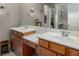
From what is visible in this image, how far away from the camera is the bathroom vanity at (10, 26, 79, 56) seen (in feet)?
5.90

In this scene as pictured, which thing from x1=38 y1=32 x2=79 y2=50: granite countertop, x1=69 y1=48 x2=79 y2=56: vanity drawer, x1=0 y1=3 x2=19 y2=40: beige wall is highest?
x1=0 y1=3 x2=19 y2=40: beige wall

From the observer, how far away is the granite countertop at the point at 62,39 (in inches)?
65.5

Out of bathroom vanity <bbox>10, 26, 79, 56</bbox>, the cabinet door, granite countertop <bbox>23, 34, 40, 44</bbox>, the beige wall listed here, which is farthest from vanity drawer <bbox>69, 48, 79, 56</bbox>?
the beige wall

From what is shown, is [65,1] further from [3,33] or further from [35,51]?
[3,33]

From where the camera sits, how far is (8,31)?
1890 mm

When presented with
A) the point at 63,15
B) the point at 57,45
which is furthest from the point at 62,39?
the point at 63,15

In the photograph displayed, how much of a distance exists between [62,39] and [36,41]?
16.1 inches

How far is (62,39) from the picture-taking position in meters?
1.80

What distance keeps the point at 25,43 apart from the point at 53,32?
476mm

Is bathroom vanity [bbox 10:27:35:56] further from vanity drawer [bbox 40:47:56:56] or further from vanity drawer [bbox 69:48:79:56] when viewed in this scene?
vanity drawer [bbox 69:48:79:56]

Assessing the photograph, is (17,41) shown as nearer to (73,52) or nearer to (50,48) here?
(50,48)

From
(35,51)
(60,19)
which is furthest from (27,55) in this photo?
(60,19)

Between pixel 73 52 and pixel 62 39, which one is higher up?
pixel 62 39

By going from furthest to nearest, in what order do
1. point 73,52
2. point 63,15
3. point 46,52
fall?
point 46,52 < point 63,15 < point 73,52
